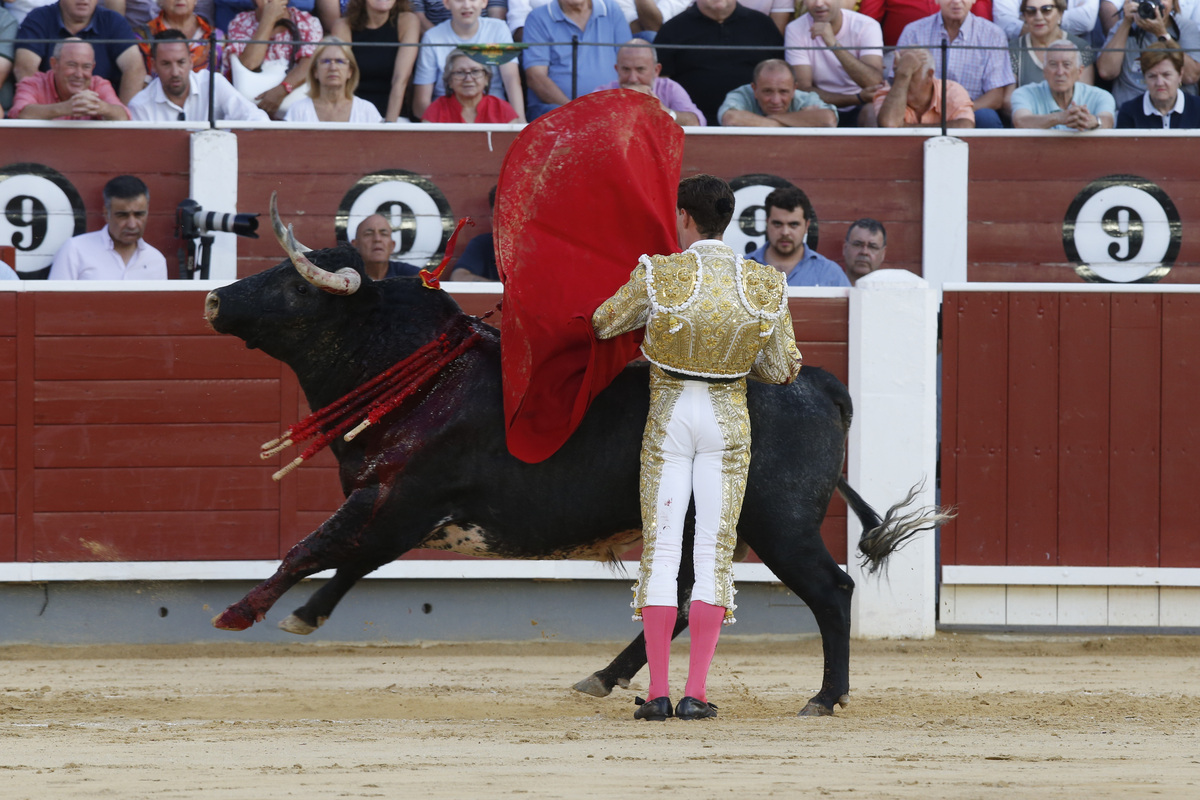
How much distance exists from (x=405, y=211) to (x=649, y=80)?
4.62 ft

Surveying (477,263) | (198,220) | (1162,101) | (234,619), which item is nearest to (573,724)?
(234,619)

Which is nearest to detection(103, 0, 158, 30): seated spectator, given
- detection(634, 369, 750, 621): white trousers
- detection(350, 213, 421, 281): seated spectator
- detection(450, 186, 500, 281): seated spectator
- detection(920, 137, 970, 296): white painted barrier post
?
detection(350, 213, 421, 281): seated spectator

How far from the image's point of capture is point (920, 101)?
26.6 ft

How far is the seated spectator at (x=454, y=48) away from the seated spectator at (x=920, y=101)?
1.93 meters

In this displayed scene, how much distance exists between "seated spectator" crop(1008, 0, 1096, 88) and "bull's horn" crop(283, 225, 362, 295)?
4873mm

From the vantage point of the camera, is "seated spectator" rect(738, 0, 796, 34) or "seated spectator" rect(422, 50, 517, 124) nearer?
"seated spectator" rect(422, 50, 517, 124)

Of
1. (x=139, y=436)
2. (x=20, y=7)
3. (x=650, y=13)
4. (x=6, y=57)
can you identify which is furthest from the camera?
(x=650, y=13)

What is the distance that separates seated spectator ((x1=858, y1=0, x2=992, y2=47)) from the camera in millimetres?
8617

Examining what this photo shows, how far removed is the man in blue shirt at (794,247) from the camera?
7184mm

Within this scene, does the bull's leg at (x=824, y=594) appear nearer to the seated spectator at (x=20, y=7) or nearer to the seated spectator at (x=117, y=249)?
the seated spectator at (x=117, y=249)

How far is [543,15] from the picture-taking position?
8250 millimetres

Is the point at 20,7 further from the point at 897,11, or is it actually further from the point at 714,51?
the point at 897,11

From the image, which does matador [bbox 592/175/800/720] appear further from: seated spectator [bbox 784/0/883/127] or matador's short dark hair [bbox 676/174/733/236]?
seated spectator [bbox 784/0/883/127]

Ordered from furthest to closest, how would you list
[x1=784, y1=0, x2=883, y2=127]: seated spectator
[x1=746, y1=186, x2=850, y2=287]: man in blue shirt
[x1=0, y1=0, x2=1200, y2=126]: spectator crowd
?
[x1=784, y1=0, x2=883, y2=127]: seated spectator
[x1=0, y1=0, x2=1200, y2=126]: spectator crowd
[x1=746, y1=186, x2=850, y2=287]: man in blue shirt
